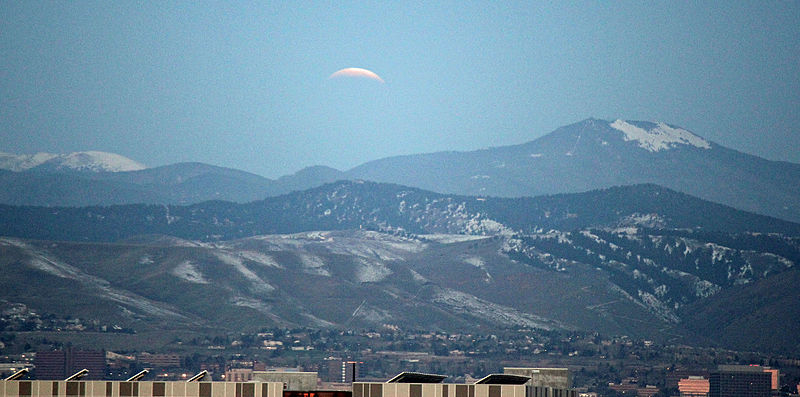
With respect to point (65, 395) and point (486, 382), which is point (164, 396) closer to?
point (65, 395)

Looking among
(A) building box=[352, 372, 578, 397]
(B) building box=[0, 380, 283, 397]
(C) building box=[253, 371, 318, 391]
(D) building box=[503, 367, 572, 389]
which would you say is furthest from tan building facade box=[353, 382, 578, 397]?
(D) building box=[503, 367, 572, 389]

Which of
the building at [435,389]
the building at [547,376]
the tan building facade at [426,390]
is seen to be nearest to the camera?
the building at [435,389]

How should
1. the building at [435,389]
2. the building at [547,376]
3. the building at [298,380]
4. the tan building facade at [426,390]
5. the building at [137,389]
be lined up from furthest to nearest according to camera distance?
1. the building at [547,376]
2. the building at [298,380]
3. the building at [137,389]
4. the tan building facade at [426,390]
5. the building at [435,389]

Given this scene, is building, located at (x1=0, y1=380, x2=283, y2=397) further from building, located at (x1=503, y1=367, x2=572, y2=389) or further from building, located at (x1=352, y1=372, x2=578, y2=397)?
building, located at (x1=503, y1=367, x2=572, y2=389)

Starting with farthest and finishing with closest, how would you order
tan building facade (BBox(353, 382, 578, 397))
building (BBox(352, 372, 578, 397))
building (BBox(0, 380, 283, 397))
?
building (BBox(0, 380, 283, 397)), tan building facade (BBox(353, 382, 578, 397)), building (BBox(352, 372, 578, 397))

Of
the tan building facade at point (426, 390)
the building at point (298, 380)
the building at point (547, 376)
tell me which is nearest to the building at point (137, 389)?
the tan building facade at point (426, 390)

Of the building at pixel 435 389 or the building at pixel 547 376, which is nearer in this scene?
the building at pixel 435 389

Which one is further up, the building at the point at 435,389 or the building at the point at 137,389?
the building at the point at 435,389

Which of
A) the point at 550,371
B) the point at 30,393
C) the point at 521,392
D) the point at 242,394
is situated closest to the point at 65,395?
the point at 30,393

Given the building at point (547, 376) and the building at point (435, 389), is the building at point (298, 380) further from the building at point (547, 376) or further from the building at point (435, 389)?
the building at point (547, 376)
